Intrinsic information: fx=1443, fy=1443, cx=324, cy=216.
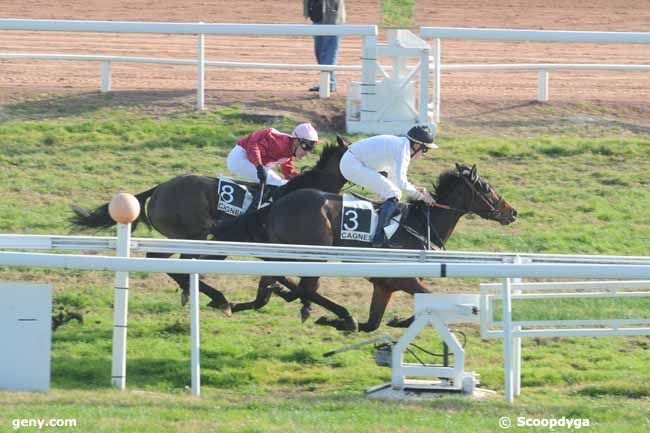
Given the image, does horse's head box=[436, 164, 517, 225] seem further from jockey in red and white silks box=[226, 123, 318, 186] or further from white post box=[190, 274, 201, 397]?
white post box=[190, 274, 201, 397]

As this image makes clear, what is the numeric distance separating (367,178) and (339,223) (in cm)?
46

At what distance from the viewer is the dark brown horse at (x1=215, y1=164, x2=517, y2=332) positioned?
32.6 ft

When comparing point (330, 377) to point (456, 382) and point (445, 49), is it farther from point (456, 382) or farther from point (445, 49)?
point (445, 49)

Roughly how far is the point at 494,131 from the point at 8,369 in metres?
8.10

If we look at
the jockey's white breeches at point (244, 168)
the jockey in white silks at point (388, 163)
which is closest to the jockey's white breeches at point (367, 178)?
the jockey in white silks at point (388, 163)

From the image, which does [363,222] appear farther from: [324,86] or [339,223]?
[324,86]

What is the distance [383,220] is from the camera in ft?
33.3

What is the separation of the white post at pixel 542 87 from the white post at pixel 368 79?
2272mm

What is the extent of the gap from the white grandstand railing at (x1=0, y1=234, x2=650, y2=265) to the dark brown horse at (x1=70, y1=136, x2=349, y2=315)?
194 centimetres

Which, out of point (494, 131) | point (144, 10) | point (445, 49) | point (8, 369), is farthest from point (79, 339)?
point (144, 10)

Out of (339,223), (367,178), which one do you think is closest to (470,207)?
(367,178)

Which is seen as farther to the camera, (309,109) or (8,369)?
(309,109)

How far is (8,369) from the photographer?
7.50 m

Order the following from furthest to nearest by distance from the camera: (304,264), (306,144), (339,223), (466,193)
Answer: (306,144), (466,193), (339,223), (304,264)
